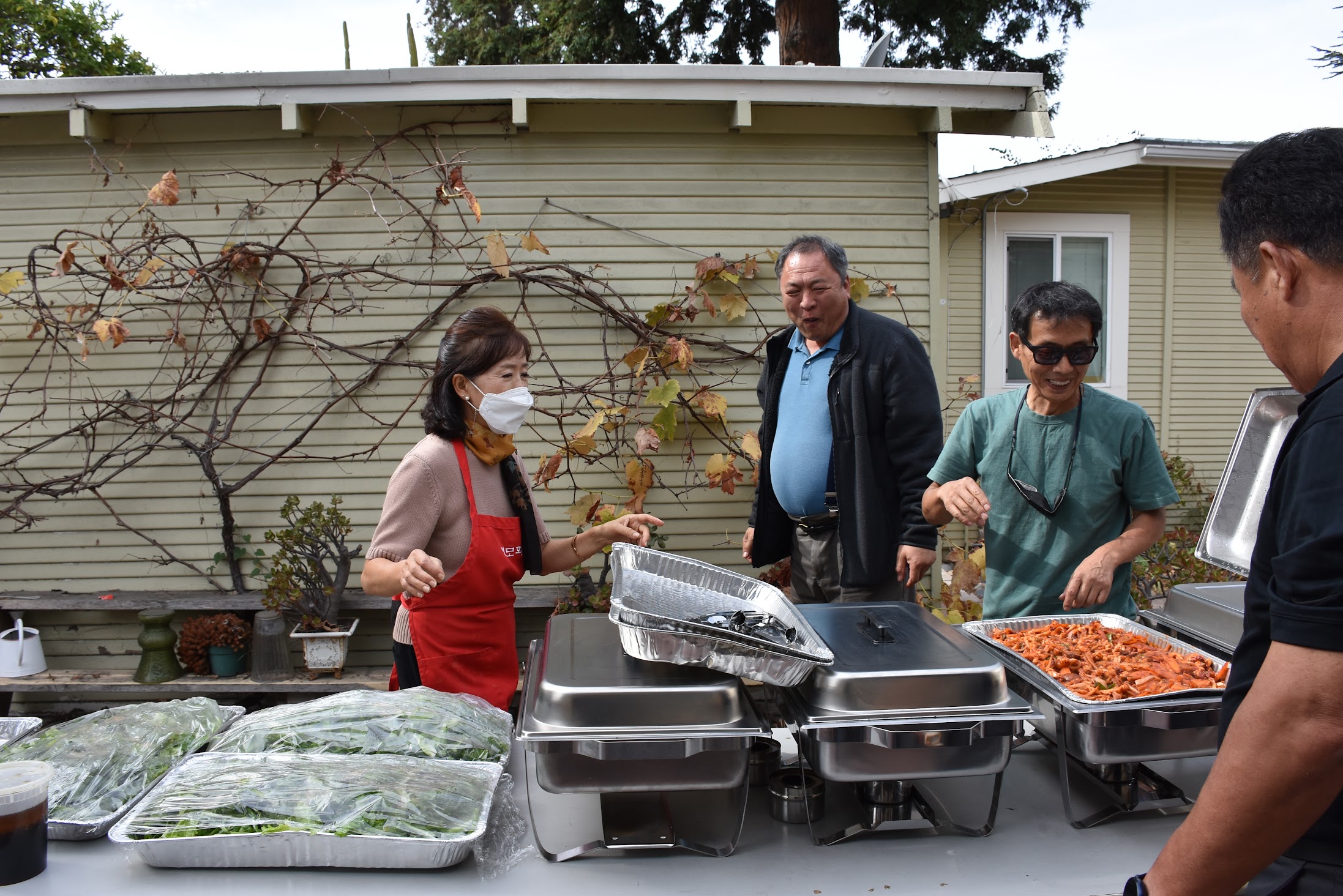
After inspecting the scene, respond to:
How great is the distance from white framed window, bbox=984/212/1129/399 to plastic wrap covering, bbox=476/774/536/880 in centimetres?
797

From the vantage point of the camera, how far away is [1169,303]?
9.27 metres

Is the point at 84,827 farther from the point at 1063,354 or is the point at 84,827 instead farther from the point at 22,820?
the point at 1063,354

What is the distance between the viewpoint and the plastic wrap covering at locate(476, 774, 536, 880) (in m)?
1.71

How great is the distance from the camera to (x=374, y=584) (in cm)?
239

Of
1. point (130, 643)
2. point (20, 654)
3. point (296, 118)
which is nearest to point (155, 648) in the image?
point (130, 643)

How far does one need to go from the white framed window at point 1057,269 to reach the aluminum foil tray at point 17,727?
328 inches

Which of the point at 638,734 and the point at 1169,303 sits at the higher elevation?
the point at 1169,303

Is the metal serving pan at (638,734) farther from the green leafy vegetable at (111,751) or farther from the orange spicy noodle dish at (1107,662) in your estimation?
the green leafy vegetable at (111,751)

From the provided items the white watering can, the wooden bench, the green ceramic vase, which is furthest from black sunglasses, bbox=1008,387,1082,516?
the white watering can

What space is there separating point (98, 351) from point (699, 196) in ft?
13.8

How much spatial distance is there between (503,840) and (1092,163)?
8.58m

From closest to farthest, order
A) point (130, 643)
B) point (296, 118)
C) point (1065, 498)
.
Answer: point (1065, 498) < point (296, 118) < point (130, 643)

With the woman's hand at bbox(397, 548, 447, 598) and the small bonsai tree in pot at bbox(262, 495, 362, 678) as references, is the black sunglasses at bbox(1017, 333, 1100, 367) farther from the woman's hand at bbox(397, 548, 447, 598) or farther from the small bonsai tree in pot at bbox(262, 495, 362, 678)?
the small bonsai tree in pot at bbox(262, 495, 362, 678)

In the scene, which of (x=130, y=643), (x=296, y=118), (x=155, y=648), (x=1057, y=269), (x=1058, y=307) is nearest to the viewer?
(x=1058, y=307)
